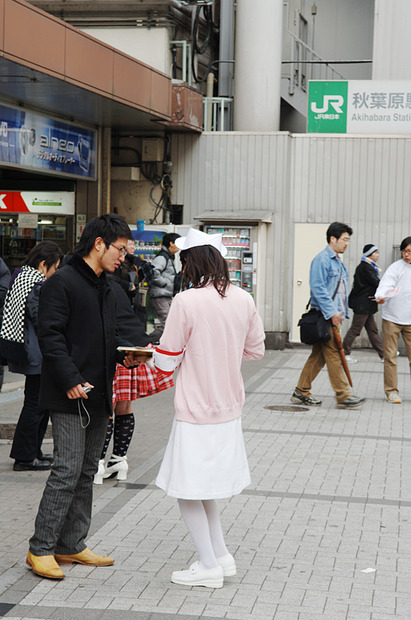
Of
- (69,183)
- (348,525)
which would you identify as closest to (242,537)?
(348,525)

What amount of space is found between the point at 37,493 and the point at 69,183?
29.9 feet

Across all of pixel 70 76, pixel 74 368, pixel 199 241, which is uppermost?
pixel 70 76

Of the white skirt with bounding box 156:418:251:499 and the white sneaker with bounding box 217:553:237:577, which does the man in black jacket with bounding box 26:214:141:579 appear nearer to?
the white skirt with bounding box 156:418:251:499

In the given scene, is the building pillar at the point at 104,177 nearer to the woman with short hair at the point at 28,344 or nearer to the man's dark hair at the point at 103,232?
the woman with short hair at the point at 28,344

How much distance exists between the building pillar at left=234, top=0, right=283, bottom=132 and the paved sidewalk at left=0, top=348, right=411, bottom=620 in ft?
27.9

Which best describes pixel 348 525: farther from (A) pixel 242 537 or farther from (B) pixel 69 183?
(B) pixel 69 183

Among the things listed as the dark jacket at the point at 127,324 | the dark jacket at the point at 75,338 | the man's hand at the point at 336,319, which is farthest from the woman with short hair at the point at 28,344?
the man's hand at the point at 336,319

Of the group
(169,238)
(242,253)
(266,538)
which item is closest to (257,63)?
(242,253)

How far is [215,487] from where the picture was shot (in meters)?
4.55

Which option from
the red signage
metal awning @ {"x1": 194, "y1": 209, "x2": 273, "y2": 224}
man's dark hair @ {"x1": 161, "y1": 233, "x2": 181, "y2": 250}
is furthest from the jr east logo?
the red signage

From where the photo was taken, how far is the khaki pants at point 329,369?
10055mm

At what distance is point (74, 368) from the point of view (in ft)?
15.2

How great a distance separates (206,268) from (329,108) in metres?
12.0

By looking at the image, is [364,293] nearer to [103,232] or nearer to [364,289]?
[364,289]
